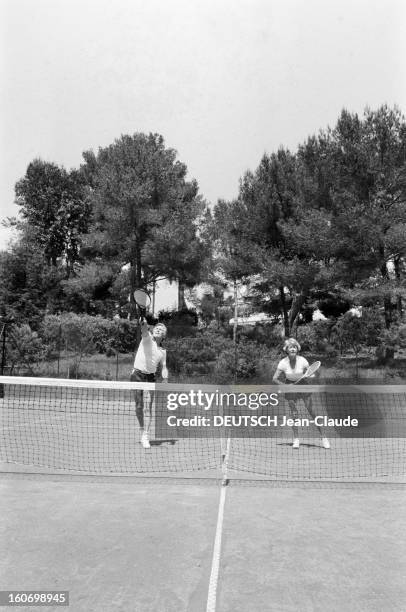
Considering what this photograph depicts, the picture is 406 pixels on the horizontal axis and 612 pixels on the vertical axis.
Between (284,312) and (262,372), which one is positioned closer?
(262,372)

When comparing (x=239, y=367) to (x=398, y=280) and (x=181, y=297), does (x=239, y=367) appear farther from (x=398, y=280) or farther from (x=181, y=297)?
(x=181, y=297)

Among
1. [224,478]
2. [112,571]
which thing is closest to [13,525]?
[112,571]

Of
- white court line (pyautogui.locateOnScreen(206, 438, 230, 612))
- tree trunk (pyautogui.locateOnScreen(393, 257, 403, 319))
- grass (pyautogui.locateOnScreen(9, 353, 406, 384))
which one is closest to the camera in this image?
white court line (pyautogui.locateOnScreen(206, 438, 230, 612))

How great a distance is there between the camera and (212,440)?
29.4ft

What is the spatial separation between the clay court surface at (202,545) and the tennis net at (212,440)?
86 cm

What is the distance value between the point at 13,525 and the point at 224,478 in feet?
7.58

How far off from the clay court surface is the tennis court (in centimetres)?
1

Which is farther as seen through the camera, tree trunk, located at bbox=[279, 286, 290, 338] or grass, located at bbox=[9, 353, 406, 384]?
tree trunk, located at bbox=[279, 286, 290, 338]

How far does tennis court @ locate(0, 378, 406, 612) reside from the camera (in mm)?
3086

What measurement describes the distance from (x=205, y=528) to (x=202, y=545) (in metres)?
0.37

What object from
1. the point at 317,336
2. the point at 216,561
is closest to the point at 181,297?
the point at 317,336

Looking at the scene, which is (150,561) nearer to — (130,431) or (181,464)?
(181,464)

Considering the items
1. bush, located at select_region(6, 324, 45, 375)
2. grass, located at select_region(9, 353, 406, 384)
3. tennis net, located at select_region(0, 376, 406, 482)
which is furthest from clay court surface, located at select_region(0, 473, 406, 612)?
bush, located at select_region(6, 324, 45, 375)

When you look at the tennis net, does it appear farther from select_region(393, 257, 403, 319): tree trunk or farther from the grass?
select_region(393, 257, 403, 319): tree trunk
